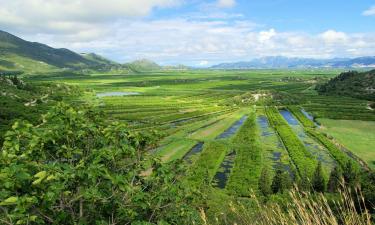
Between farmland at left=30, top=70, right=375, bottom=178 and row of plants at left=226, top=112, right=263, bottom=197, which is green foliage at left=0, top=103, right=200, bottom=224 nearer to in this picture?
row of plants at left=226, top=112, right=263, bottom=197

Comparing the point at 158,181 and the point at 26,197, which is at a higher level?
the point at 26,197

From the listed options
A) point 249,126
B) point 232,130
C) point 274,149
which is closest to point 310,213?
point 274,149

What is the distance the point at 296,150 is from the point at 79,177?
191 feet

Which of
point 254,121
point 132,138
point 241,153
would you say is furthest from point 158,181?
point 254,121

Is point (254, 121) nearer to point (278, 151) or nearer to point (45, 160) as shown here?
point (278, 151)

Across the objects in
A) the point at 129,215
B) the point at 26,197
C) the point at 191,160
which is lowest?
the point at 191,160

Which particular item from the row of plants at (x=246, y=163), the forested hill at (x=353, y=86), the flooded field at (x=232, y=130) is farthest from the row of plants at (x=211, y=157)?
the forested hill at (x=353, y=86)

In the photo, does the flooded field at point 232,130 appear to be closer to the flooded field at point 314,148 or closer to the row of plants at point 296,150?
the row of plants at point 296,150

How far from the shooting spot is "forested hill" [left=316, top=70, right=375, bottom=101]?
5948 inches

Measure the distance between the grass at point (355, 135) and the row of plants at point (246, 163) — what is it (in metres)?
17.6

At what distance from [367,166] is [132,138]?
176 feet

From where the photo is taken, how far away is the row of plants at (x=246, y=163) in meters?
42.8

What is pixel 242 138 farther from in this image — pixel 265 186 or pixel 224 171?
pixel 265 186

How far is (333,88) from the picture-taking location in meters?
172
